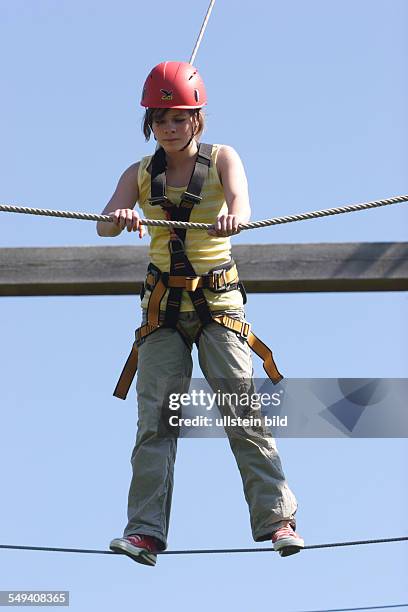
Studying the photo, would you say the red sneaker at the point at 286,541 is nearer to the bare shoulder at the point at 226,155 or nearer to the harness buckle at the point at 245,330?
the harness buckle at the point at 245,330

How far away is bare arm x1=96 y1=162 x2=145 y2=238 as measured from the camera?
5090 mm

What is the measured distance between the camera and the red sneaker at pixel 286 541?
5.14 meters

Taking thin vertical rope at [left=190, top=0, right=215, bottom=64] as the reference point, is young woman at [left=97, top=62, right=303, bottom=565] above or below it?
below

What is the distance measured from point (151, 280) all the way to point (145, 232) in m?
0.17

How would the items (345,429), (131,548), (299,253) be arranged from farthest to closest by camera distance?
(345,429)
(299,253)
(131,548)

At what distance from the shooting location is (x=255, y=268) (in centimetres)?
570

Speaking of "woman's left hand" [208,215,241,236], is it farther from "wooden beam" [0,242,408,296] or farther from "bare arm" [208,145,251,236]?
"wooden beam" [0,242,408,296]

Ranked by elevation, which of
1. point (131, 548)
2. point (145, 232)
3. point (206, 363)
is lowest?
point (131, 548)

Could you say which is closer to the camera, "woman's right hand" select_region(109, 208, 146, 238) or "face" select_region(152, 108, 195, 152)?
"woman's right hand" select_region(109, 208, 146, 238)

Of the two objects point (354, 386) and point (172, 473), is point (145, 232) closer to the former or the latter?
point (172, 473)

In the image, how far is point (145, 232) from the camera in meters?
5.21

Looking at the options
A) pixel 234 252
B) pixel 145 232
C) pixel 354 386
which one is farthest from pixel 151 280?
pixel 354 386

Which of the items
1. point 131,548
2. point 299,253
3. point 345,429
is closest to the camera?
point 131,548

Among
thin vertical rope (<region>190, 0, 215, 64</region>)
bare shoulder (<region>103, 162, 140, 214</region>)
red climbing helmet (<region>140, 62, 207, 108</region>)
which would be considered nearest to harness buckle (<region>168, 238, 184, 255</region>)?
bare shoulder (<region>103, 162, 140, 214</region>)
